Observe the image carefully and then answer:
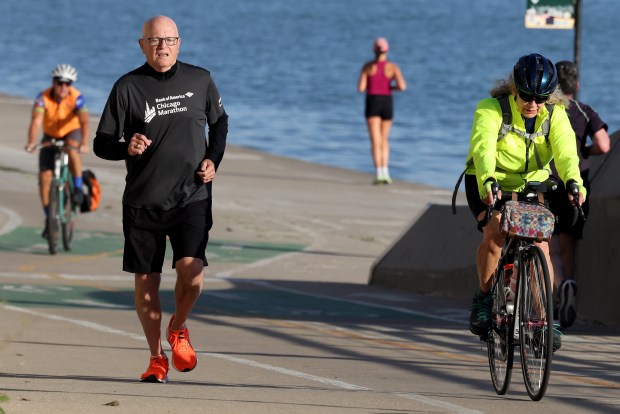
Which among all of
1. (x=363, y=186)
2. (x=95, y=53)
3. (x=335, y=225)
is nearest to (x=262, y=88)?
(x=95, y=53)

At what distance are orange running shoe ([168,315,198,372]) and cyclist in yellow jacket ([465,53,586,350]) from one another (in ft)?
4.89

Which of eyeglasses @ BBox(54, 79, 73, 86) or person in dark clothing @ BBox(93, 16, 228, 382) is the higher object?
person in dark clothing @ BBox(93, 16, 228, 382)

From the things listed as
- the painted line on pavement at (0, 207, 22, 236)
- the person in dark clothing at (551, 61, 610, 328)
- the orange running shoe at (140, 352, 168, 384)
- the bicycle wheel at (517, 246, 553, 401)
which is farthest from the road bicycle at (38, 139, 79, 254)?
the bicycle wheel at (517, 246, 553, 401)

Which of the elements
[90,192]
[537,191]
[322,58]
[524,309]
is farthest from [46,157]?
[322,58]

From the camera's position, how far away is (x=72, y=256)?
1711 centimetres

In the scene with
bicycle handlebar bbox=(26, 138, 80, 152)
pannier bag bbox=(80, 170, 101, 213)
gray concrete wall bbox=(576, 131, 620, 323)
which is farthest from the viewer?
pannier bag bbox=(80, 170, 101, 213)

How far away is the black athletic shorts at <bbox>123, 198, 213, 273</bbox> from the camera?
9.37 meters

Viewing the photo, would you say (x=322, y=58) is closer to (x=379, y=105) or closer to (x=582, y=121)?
(x=379, y=105)

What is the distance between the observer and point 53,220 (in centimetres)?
1711

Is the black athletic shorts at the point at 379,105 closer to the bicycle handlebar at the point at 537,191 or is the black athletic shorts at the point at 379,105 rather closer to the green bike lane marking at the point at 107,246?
the green bike lane marking at the point at 107,246

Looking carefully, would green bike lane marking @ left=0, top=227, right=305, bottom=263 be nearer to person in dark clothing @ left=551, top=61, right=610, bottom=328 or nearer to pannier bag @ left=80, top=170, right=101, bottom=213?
pannier bag @ left=80, top=170, right=101, bottom=213

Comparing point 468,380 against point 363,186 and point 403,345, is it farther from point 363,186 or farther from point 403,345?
point 363,186

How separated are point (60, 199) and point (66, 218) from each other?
7.4 inches

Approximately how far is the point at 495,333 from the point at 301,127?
3127cm
